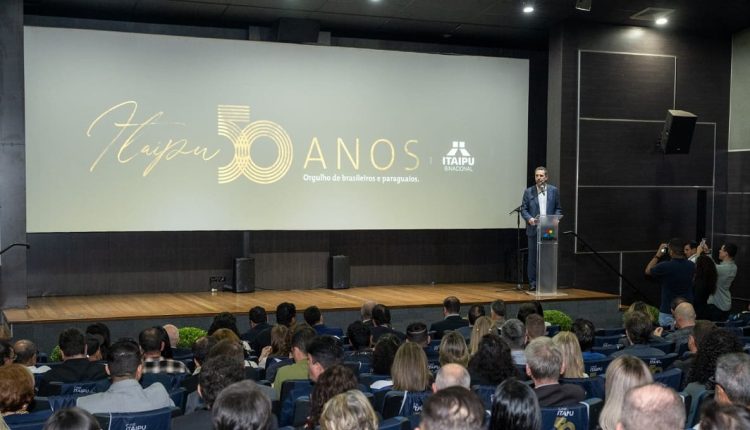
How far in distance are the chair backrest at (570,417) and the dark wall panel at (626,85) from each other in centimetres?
838

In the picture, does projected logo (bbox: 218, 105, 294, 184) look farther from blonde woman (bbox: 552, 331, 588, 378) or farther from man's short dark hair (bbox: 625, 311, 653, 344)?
blonde woman (bbox: 552, 331, 588, 378)

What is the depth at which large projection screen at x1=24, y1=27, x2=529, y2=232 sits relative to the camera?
397 inches

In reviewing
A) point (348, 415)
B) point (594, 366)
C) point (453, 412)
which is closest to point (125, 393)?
point (348, 415)

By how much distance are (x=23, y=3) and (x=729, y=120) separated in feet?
31.6

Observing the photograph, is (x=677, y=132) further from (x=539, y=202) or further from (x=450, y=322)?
(x=450, y=322)

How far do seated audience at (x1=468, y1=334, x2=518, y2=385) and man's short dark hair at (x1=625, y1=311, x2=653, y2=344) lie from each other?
1350mm

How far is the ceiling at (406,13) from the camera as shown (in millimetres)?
10359

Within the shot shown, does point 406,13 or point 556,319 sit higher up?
point 406,13

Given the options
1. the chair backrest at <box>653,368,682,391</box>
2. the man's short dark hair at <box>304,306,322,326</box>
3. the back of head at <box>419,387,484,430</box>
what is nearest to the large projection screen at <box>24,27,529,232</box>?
the man's short dark hair at <box>304,306,322,326</box>

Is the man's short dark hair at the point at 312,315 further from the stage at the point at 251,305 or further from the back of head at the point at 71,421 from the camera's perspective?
the back of head at the point at 71,421

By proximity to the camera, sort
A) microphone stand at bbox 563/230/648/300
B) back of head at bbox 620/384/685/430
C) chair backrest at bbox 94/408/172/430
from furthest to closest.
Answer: microphone stand at bbox 563/230/648/300
chair backrest at bbox 94/408/172/430
back of head at bbox 620/384/685/430

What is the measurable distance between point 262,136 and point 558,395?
756cm

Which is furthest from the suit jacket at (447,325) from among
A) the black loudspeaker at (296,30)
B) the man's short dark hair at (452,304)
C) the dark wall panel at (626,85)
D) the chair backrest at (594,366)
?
the dark wall panel at (626,85)

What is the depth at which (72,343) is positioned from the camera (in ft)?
17.3
